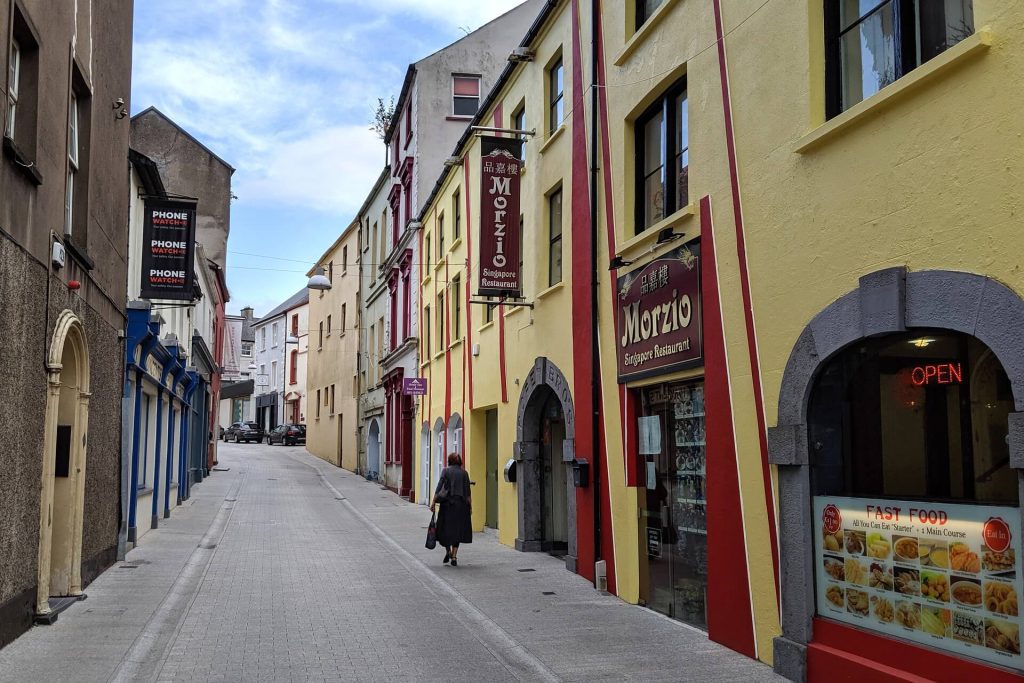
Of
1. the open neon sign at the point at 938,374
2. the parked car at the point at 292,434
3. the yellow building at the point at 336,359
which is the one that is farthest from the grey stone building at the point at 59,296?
the parked car at the point at 292,434

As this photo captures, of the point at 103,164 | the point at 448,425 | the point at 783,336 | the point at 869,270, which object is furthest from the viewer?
the point at 448,425

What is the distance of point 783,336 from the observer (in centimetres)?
784

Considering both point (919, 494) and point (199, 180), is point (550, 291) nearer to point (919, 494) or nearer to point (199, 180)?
point (919, 494)

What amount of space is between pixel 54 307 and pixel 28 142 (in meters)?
1.70

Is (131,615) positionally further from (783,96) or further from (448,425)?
(448,425)

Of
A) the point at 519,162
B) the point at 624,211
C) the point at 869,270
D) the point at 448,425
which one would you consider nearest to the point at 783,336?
the point at 869,270

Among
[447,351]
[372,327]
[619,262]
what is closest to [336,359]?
[372,327]

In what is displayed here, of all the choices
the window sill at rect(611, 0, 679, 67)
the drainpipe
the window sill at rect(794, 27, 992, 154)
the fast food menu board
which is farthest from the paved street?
the window sill at rect(611, 0, 679, 67)

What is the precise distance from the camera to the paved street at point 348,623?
310 inches

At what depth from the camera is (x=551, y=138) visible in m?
14.5

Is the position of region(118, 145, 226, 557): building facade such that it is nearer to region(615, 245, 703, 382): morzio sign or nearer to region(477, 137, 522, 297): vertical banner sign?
region(477, 137, 522, 297): vertical banner sign

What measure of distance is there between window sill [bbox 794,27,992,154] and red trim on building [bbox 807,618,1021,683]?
12.0 feet

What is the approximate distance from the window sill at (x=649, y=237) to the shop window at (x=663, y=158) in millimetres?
290

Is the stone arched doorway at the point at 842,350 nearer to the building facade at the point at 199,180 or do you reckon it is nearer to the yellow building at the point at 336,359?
the building facade at the point at 199,180
